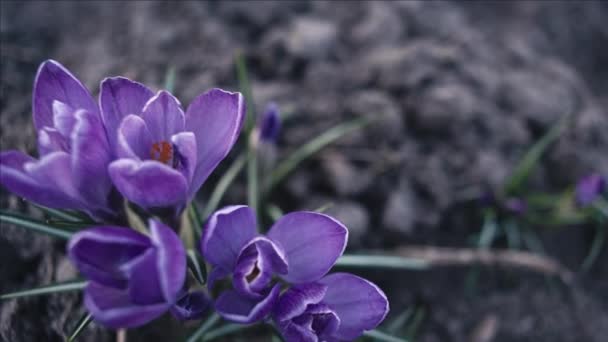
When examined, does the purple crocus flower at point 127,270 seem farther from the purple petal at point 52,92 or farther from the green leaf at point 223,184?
the green leaf at point 223,184

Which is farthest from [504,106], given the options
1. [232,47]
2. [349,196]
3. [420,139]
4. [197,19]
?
[197,19]

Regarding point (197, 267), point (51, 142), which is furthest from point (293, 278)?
point (51, 142)

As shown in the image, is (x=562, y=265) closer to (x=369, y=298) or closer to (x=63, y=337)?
(x=369, y=298)

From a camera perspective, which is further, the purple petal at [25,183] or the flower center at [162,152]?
the flower center at [162,152]

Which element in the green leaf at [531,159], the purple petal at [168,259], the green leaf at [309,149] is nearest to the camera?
the purple petal at [168,259]

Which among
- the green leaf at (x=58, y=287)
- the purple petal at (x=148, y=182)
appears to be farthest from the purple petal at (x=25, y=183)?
the green leaf at (x=58, y=287)

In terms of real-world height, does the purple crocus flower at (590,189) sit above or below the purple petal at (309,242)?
below

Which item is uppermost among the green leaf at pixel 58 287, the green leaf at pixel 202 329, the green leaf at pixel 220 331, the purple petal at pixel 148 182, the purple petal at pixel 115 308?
the purple petal at pixel 148 182
